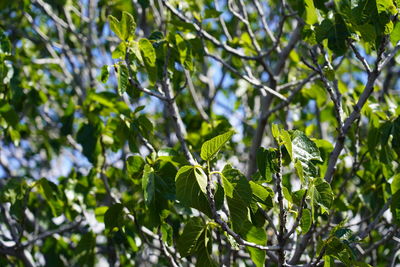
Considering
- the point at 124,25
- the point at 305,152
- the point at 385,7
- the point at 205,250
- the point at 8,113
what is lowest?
the point at 205,250

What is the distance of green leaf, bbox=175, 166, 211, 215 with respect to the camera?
1.79m

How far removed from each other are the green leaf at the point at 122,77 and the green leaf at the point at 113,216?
1.94 feet

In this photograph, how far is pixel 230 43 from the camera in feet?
11.0

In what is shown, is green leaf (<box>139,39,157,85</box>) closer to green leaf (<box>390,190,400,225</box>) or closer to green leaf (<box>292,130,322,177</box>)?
green leaf (<box>292,130,322,177</box>)

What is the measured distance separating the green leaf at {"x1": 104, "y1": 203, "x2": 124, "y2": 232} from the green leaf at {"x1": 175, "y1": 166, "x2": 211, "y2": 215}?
678 mm

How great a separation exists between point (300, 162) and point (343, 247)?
0.34 meters

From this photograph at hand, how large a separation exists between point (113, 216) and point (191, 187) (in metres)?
0.75

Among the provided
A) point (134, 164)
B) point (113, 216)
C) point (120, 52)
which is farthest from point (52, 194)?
point (120, 52)

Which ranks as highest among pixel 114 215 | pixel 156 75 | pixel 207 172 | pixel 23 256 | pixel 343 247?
pixel 156 75

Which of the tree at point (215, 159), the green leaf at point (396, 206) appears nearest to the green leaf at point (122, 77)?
the tree at point (215, 159)

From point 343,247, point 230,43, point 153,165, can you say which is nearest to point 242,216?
point 343,247

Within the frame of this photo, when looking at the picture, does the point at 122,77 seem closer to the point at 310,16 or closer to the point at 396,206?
the point at 310,16

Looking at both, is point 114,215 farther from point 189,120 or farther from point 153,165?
point 189,120

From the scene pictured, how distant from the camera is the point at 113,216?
7.99ft
